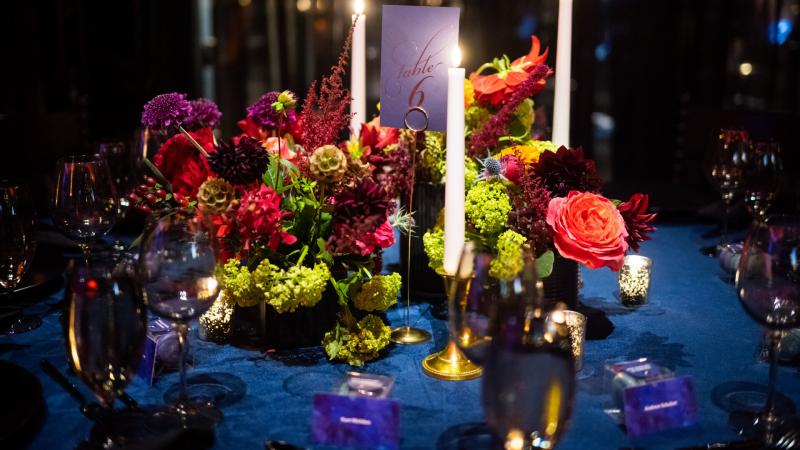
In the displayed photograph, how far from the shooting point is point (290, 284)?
3.82 ft

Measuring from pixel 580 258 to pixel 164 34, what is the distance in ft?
12.7

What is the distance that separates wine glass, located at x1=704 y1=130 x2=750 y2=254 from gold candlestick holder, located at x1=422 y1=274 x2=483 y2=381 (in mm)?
820

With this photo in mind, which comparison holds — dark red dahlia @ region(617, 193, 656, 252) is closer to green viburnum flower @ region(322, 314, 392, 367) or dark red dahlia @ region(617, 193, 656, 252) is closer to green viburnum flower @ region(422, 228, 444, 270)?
green viburnum flower @ region(422, 228, 444, 270)

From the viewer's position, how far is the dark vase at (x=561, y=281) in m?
1.34

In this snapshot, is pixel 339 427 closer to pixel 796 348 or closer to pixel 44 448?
pixel 44 448

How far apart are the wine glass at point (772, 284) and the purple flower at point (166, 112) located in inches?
34.4

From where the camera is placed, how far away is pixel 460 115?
3.83ft

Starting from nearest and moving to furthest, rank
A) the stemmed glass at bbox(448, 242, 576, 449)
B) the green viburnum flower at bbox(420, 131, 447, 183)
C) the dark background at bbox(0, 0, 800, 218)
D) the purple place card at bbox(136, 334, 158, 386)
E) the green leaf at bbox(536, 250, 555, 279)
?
the stemmed glass at bbox(448, 242, 576, 449)
the purple place card at bbox(136, 334, 158, 386)
the green leaf at bbox(536, 250, 555, 279)
the green viburnum flower at bbox(420, 131, 447, 183)
the dark background at bbox(0, 0, 800, 218)

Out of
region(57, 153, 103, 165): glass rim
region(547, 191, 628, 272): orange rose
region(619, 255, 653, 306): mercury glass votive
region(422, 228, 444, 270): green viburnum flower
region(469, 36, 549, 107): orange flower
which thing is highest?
region(469, 36, 549, 107): orange flower

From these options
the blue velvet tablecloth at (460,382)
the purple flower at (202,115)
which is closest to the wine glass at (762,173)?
the blue velvet tablecloth at (460,382)

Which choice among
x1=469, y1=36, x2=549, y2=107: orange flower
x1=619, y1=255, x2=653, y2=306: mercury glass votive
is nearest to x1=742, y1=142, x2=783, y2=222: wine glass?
x1=619, y1=255, x2=653, y2=306: mercury glass votive

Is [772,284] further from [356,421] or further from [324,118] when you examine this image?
[324,118]

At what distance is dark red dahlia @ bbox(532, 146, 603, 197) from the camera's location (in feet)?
4.27

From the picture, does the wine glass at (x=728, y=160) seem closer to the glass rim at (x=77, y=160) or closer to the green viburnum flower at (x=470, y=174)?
the green viburnum flower at (x=470, y=174)
